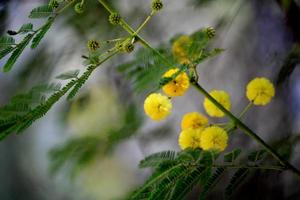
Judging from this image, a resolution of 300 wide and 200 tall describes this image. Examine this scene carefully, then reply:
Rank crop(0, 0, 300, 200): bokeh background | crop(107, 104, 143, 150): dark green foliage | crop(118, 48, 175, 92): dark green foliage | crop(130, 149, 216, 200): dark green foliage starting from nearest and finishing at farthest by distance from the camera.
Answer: crop(130, 149, 216, 200): dark green foliage → crop(118, 48, 175, 92): dark green foliage → crop(107, 104, 143, 150): dark green foliage → crop(0, 0, 300, 200): bokeh background

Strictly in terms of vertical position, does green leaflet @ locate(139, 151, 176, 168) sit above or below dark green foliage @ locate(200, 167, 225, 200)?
above

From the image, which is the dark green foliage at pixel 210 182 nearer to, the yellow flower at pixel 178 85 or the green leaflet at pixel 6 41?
the yellow flower at pixel 178 85

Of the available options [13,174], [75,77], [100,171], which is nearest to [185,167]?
[75,77]

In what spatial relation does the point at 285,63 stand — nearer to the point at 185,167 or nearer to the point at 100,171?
the point at 185,167

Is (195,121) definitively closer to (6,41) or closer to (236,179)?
(236,179)

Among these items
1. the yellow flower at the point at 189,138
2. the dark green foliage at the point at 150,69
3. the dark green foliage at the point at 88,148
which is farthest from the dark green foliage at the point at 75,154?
the yellow flower at the point at 189,138

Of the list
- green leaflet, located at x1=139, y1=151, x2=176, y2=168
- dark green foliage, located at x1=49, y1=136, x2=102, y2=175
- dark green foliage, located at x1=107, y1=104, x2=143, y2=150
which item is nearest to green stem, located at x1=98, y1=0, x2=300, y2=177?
green leaflet, located at x1=139, y1=151, x2=176, y2=168

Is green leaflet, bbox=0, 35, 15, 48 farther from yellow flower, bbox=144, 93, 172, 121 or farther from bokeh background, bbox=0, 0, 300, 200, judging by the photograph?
bokeh background, bbox=0, 0, 300, 200
